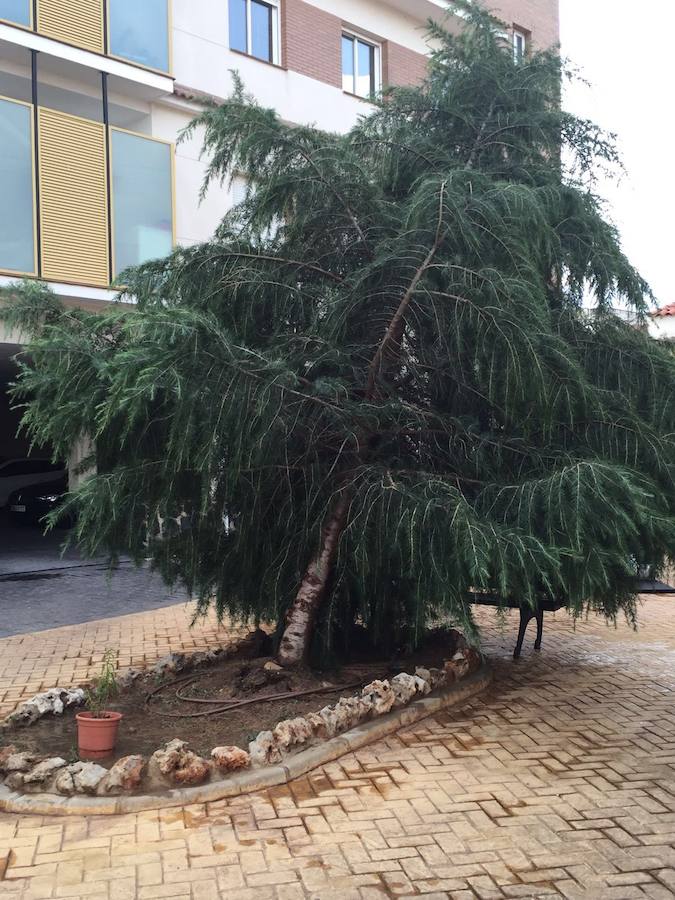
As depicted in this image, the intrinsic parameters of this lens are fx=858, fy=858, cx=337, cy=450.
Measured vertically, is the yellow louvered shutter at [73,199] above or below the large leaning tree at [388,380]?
above

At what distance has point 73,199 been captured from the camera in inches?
450

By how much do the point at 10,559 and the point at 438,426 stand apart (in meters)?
9.93

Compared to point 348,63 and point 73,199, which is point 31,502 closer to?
point 73,199

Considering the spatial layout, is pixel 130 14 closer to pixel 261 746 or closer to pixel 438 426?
pixel 438 426

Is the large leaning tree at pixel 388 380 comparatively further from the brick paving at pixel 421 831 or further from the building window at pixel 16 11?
the building window at pixel 16 11

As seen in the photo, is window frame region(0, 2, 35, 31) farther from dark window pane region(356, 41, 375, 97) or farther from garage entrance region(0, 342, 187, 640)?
dark window pane region(356, 41, 375, 97)

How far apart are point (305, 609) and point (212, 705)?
0.90 meters

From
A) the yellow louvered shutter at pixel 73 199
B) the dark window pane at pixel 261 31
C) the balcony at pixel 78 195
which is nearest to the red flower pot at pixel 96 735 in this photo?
the balcony at pixel 78 195

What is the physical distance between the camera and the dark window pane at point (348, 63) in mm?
15727

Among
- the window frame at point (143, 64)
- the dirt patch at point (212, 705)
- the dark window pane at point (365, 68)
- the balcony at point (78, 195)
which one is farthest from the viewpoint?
the dark window pane at point (365, 68)

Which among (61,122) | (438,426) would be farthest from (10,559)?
(438,426)

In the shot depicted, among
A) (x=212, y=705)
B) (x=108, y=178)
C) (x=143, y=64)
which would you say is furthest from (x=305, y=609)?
(x=143, y=64)

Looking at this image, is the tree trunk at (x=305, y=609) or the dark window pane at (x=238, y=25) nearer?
the tree trunk at (x=305, y=609)

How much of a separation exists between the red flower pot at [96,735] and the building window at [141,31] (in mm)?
10315
